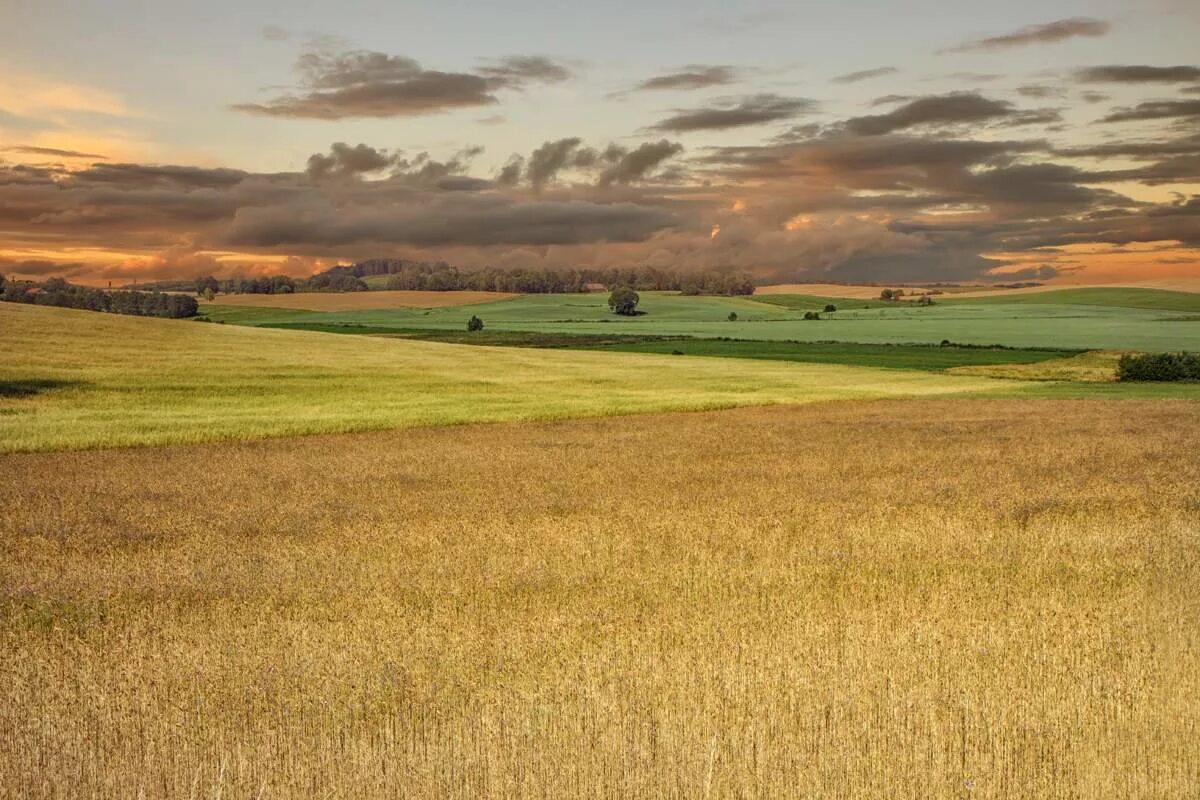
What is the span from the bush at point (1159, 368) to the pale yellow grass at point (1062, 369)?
0.81m

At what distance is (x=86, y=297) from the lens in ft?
297

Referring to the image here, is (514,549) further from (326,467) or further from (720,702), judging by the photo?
(326,467)

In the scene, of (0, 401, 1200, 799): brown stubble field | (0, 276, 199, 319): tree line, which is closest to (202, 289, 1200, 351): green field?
(0, 276, 199, 319): tree line

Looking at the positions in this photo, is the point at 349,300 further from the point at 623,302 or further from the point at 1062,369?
the point at 1062,369

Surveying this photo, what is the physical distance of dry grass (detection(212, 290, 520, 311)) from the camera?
14662cm

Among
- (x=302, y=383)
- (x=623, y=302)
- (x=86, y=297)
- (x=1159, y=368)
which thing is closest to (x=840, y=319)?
(x=623, y=302)

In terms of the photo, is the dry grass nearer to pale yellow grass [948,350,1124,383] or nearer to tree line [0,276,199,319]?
tree line [0,276,199,319]

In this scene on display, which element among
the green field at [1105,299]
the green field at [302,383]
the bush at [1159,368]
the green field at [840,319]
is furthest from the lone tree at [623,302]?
the bush at [1159,368]

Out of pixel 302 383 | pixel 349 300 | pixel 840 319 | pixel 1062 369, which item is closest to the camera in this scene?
pixel 302 383

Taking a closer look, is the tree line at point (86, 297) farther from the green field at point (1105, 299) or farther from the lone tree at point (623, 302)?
the green field at point (1105, 299)

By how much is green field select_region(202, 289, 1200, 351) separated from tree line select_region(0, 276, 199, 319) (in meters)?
21.7

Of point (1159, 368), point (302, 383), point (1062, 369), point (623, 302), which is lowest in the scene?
point (302, 383)

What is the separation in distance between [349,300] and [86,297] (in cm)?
6321

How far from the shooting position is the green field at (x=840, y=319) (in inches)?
3856
